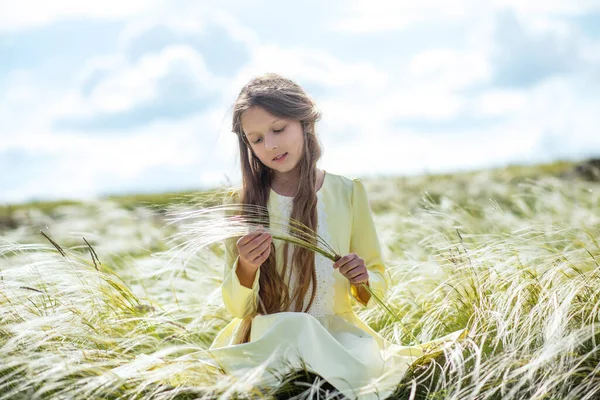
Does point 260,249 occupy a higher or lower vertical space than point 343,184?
lower

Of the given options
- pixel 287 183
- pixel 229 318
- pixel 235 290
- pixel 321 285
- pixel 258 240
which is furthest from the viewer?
pixel 229 318

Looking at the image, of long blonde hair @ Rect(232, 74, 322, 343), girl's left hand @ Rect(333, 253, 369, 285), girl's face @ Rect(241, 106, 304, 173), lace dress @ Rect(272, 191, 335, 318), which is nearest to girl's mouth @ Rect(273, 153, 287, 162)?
girl's face @ Rect(241, 106, 304, 173)

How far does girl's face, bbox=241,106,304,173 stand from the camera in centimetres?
273

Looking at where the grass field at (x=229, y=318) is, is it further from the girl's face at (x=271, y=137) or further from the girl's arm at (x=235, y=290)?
the girl's face at (x=271, y=137)

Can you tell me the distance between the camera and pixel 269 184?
9.64 feet

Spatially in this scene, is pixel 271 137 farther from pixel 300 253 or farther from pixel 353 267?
pixel 353 267

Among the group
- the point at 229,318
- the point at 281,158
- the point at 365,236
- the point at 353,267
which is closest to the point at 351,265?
the point at 353,267

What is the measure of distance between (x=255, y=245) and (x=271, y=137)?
0.48 metres

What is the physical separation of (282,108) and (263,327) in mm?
864

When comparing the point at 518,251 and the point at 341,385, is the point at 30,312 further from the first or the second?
the point at 518,251

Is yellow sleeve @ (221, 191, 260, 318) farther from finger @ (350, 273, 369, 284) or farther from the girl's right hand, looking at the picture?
finger @ (350, 273, 369, 284)

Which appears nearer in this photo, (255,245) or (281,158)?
(255,245)

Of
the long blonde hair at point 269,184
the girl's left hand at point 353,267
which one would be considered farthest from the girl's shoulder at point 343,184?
the girl's left hand at point 353,267

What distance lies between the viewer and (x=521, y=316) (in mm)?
2822
